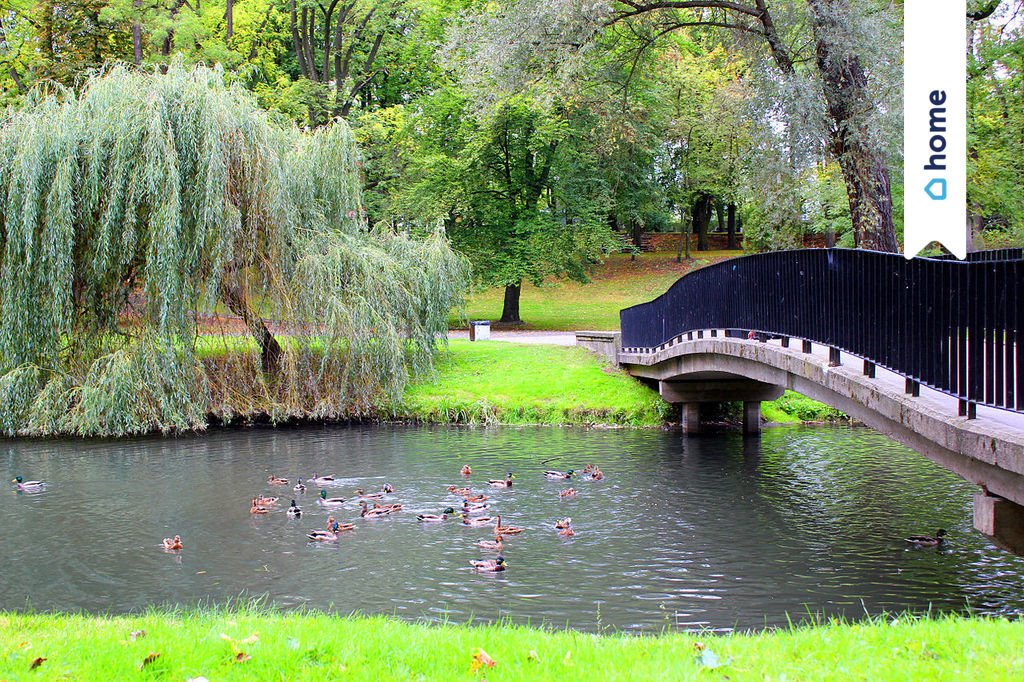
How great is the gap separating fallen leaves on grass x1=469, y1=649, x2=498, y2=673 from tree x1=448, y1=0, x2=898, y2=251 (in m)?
13.9

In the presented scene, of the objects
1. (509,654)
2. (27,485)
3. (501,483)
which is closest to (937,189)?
(509,654)

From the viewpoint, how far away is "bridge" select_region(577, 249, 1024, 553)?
720 centimetres

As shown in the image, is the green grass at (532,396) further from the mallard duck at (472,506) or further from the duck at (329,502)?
the mallard duck at (472,506)

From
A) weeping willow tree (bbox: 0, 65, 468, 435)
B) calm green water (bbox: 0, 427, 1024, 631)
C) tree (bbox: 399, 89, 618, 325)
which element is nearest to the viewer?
calm green water (bbox: 0, 427, 1024, 631)

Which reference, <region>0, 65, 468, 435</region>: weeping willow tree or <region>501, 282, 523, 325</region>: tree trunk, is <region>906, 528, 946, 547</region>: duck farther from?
<region>501, 282, 523, 325</region>: tree trunk

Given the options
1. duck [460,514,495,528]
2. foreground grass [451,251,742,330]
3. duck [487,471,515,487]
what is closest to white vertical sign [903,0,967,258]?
duck [460,514,495,528]

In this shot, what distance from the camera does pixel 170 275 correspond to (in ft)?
63.7

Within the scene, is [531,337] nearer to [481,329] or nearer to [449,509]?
[481,329]

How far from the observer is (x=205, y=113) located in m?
20.0

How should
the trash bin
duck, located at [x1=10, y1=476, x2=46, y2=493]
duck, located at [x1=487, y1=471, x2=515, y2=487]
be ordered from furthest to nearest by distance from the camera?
the trash bin → duck, located at [x1=487, y1=471, x2=515, y2=487] → duck, located at [x1=10, y1=476, x2=46, y2=493]

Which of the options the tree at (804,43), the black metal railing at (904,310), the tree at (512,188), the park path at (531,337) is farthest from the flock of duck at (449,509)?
the tree at (512,188)

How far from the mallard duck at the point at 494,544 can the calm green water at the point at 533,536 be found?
17cm

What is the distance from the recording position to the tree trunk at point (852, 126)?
16.6 meters

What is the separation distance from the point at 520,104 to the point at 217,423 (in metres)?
17.5
